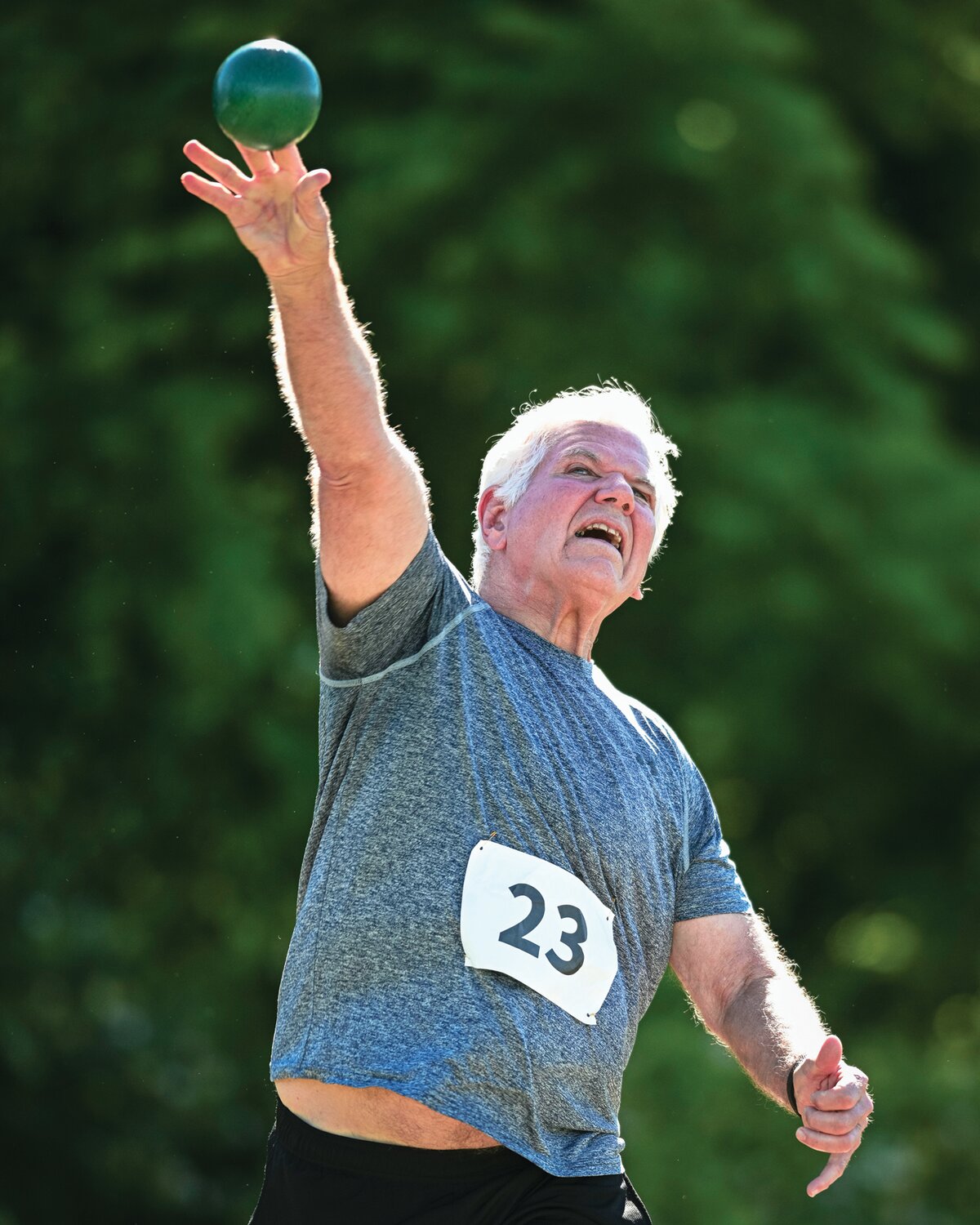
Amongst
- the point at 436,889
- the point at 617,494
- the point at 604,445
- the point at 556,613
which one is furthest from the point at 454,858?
the point at 604,445

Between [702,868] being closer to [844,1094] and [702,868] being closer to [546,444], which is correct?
[844,1094]

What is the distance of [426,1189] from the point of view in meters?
2.91

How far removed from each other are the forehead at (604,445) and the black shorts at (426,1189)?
53.2 inches

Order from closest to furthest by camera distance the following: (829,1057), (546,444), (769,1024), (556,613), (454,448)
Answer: (829,1057) < (769,1024) < (556,613) < (546,444) < (454,448)

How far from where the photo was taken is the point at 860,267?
7.79 m

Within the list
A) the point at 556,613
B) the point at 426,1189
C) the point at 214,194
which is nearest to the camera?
the point at 214,194

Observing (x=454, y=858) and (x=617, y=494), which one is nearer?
(x=454, y=858)

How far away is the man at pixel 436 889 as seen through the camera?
2.87m

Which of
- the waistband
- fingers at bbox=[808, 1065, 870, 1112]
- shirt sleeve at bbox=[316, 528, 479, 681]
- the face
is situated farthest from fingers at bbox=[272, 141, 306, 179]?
fingers at bbox=[808, 1065, 870, 1112]

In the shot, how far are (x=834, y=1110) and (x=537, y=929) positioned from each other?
0.57m

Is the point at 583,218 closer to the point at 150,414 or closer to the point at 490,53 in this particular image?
the point at 490,53

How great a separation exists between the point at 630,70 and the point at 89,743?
3.56 meters

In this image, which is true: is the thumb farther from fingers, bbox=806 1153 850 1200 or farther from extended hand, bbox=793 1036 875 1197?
fingers, bbox=806 1153 850 1200

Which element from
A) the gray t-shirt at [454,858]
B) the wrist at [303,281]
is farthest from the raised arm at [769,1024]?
the wrist at [303,281]
